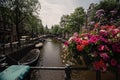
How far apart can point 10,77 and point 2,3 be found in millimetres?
31577

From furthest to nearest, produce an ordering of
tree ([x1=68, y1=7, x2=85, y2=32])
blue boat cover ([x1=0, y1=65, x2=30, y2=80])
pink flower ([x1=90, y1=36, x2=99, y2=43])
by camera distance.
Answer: tree ([x1=68, y1=7, x2=85, y2=32]), blue boat cover ([x1=0, y1=65, x2=30, y2=80]), pink flower ([x1=90, y1=36, x2=99, y2=43])

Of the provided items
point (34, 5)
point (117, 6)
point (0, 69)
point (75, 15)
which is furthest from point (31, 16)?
point (0, 69)

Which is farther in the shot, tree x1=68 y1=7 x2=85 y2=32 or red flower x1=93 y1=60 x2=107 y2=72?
tree x1=68 y1=7 x2=85 y2=32

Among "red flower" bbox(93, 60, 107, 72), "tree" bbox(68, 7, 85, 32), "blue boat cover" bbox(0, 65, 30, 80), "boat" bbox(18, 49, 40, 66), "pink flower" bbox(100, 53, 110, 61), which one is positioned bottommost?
"boat" bbox(18, 49, 40, 66)

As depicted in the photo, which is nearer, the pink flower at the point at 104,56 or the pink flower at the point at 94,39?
the pink flower at the point at 104,56

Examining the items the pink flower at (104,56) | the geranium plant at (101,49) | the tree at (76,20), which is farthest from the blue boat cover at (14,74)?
the tree at (76,20)

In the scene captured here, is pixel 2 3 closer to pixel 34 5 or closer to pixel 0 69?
pixel 34 5

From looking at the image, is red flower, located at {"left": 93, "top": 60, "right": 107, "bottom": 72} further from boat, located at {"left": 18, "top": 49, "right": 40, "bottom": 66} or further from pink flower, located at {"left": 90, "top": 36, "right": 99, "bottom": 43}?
boat, located at {"left": 18, "top": 49, "right": 40, "bottom": 66}

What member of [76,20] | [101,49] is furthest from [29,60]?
[76,20]

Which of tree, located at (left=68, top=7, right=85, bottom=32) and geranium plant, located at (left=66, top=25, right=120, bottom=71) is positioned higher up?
tree, located at (left=68, top=7, right=85, bottom=32)

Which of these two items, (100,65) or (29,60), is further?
(29,60)

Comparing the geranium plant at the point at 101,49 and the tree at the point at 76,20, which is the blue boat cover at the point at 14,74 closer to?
the geranium plant at the point at 101,49

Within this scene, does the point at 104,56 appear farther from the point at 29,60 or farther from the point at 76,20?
the point at 76,20

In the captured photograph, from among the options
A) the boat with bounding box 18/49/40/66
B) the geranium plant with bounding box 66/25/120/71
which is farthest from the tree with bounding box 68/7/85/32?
the geranium plant with bounding box 66/25/120/71
